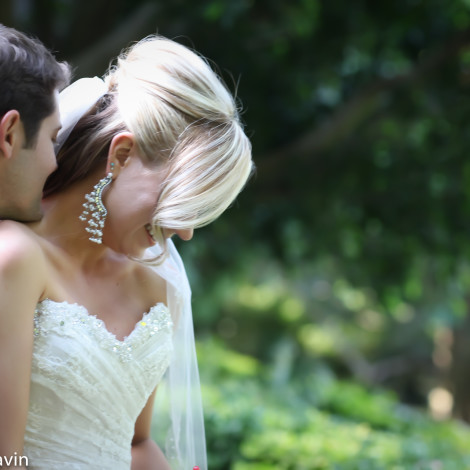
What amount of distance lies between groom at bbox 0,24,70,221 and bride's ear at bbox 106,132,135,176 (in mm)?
177

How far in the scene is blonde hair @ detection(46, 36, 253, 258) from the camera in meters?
1.87

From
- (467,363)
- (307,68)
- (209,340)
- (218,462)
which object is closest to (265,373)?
(209,340)

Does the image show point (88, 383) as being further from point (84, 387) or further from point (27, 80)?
point (27, 80)

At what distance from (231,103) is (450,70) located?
3.95m

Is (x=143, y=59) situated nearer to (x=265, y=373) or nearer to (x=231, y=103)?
(x=231, y=103)

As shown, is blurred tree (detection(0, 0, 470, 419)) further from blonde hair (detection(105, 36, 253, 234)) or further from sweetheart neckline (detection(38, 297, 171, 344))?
sweetheart neckline (detection(38, 297, 171, 344))

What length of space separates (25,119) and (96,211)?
14.5 inches

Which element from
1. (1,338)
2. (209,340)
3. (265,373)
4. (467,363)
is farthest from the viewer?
(467,363)

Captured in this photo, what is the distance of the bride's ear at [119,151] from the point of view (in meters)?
1.88

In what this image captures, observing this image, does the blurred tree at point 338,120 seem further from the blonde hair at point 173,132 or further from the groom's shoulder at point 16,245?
the groom's shoulder at point 16,245

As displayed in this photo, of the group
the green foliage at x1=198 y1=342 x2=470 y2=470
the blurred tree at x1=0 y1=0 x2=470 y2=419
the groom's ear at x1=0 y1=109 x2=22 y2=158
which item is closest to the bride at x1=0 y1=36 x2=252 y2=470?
the groom's ear at x1=0 y1=109 x2=22 y2=158

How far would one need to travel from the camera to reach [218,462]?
514cm

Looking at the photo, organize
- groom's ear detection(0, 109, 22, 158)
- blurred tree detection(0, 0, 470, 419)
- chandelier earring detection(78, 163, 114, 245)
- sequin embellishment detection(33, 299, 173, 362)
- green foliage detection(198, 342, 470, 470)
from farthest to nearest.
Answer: green foliage detection(198, 342, 470, 470), blurred tree detection(0, 0, 470, 419), chandelier earring detection(78, 163, 114, 245), sequin embellishment detection(33, 299, 173, 362), groom's ear detection(0, 109, 22, 158)

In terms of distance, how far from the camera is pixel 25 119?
163cm
